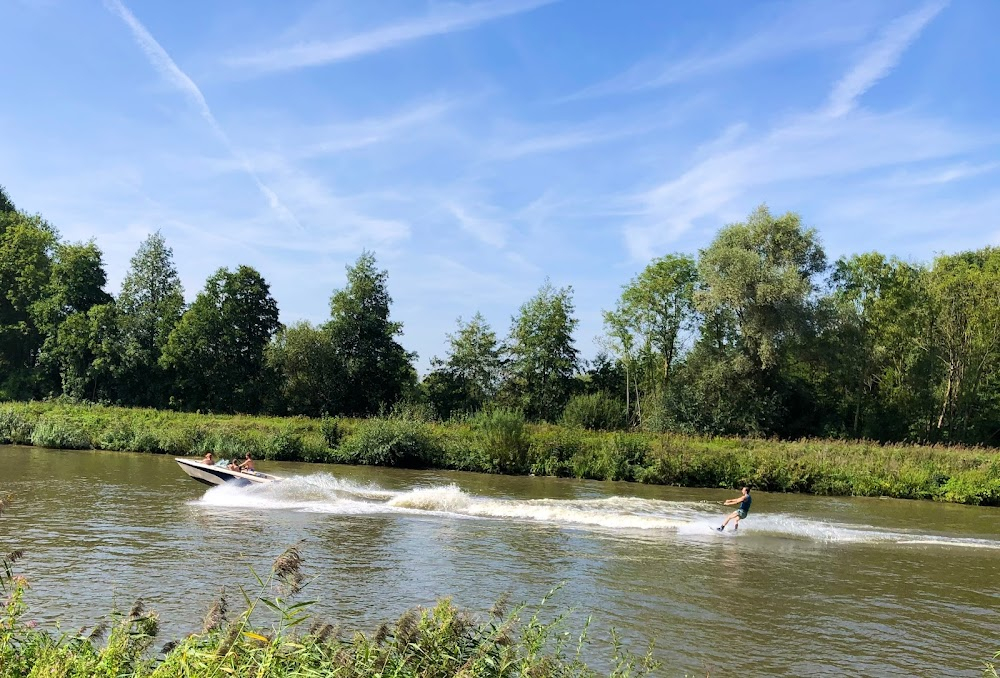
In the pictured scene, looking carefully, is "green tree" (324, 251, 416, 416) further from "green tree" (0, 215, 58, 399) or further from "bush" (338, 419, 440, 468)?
"green tree" (0, 215, 58, 399)

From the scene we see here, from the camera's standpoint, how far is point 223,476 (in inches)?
1083

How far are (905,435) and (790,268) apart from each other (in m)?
17.4

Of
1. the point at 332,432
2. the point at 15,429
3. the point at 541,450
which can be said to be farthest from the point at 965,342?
the point at 15,429

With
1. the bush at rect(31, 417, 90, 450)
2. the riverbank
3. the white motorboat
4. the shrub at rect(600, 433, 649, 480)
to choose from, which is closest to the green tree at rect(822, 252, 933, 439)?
the riverbank

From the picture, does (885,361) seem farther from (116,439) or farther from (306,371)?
(116,439)

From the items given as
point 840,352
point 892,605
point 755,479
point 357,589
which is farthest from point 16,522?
point 840,352

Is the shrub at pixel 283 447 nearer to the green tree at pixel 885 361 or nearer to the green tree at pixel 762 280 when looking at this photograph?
the green tree at pixel 762 280

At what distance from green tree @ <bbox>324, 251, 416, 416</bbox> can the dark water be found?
3009 centimetres

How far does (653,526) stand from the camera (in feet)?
77.2

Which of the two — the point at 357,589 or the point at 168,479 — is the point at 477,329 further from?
the point at 357,589

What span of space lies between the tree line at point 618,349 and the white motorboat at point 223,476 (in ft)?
67.8

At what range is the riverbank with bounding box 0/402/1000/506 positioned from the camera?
35312 mm

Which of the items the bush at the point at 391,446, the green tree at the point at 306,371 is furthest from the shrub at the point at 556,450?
the green tree at the point at 306,371

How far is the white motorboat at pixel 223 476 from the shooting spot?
27.2 m
